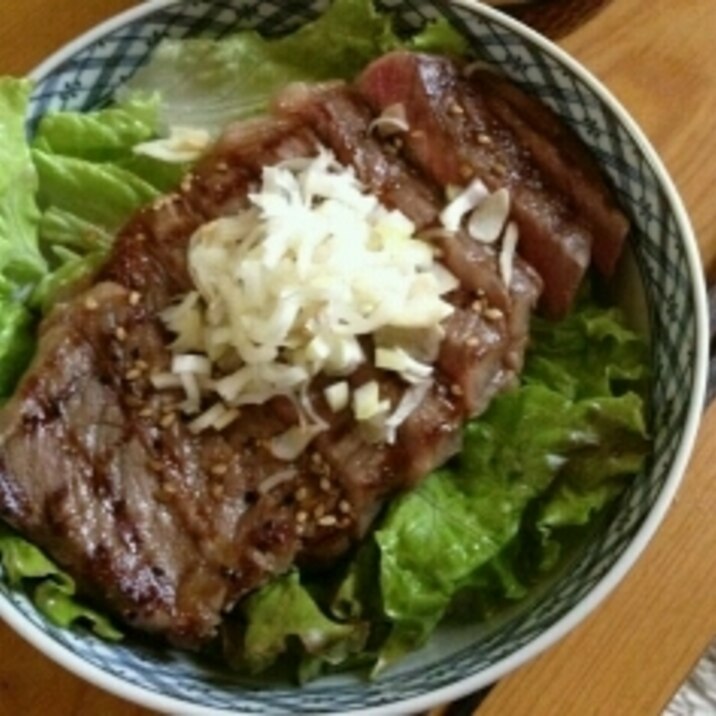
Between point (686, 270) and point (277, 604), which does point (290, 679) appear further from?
point (686, 270)

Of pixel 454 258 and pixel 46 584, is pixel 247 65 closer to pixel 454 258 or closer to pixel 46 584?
pixel 454 258

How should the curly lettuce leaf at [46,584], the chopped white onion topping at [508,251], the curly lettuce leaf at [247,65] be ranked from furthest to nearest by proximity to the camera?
1. the curly lettuce leaf at [247,65]
2. the chopped white onion topping at [508,251]
3. the curly lettuce leaf at [46,584]

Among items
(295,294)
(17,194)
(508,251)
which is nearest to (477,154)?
(508,251)

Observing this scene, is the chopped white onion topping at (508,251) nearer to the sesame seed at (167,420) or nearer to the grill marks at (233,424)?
the grill marks at (233,424)

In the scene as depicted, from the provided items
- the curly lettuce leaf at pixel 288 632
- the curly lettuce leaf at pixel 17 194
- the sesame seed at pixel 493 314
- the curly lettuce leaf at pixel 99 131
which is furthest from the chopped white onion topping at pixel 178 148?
the curly lettuce leaf at pixel 288 632

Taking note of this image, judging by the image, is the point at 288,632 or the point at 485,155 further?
the point at 485,155

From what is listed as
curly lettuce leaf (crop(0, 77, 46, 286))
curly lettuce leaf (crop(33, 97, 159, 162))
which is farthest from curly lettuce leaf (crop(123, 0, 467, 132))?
curly lettuce leaf (crop(0, 77, 46, 286))
